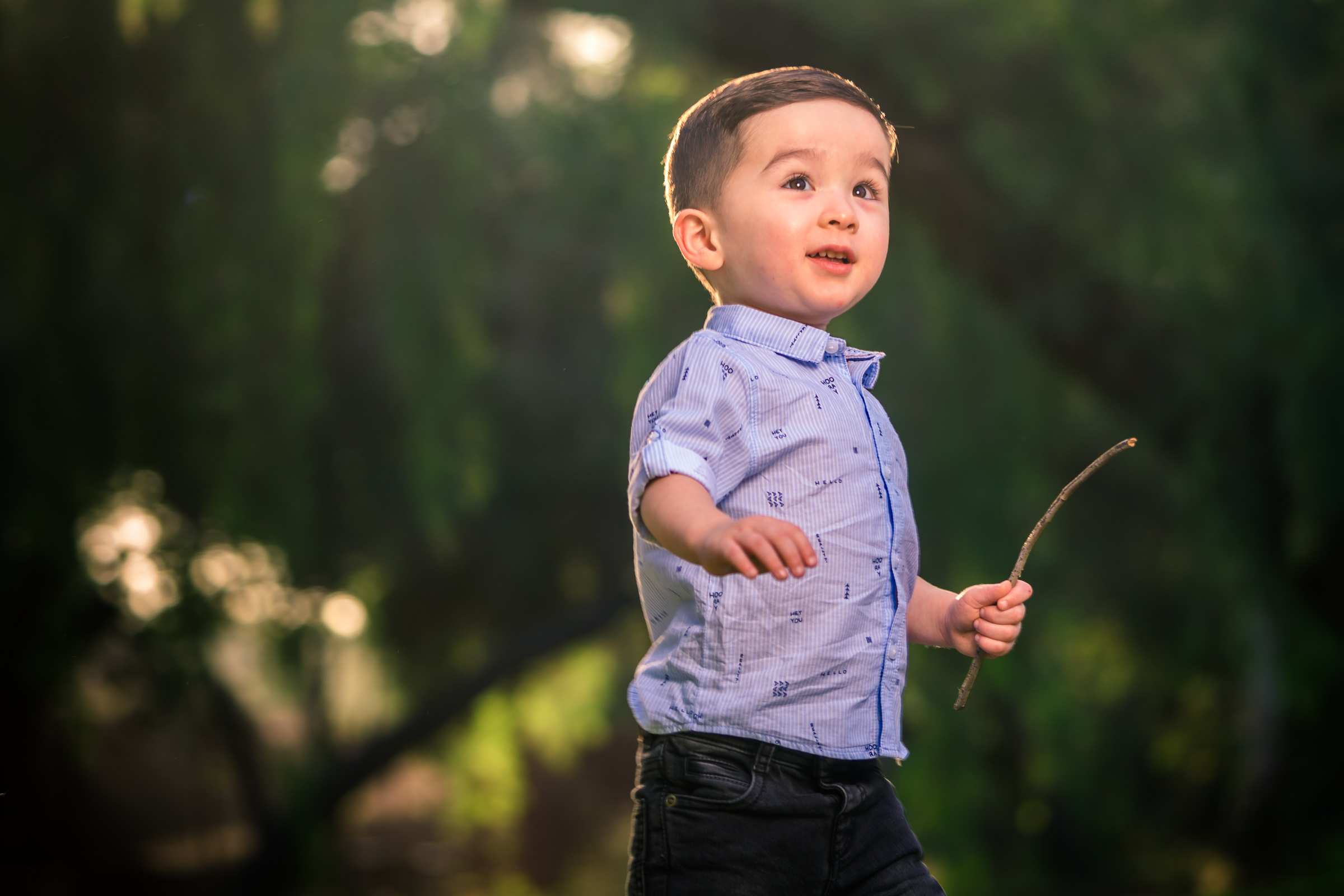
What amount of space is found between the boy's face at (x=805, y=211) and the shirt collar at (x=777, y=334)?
0.08 feet

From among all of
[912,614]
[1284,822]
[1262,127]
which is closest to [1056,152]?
[1262,127]

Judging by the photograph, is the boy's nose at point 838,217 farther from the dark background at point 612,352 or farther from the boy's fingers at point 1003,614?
the dark background at point 612,352

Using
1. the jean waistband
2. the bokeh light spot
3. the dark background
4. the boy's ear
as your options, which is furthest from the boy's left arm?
the bokeh light spot

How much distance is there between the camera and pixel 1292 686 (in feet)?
17.0

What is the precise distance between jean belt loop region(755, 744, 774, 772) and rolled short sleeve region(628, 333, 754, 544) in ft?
0.77

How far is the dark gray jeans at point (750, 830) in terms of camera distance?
4.10 ft

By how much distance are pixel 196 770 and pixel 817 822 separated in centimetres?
592

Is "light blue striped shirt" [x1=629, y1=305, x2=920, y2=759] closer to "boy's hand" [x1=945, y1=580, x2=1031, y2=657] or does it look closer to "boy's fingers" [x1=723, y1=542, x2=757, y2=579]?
"boy's hand" [x1=945, y1=580, x2=1031, y2=657]

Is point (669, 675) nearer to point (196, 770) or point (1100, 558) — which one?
point (1100, 558)

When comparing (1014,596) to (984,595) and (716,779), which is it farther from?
(716,779)

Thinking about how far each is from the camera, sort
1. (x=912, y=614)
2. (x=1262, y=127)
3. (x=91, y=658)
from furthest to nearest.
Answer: (x=91, y=658), (x=1262, y=127), (x=912, y=614)

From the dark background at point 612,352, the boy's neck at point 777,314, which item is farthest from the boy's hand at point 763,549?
the dark background at point 612,352

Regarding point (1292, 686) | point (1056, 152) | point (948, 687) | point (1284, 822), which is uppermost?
point (1056, 152)

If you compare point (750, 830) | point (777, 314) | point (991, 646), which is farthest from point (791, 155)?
point (750, 830)
